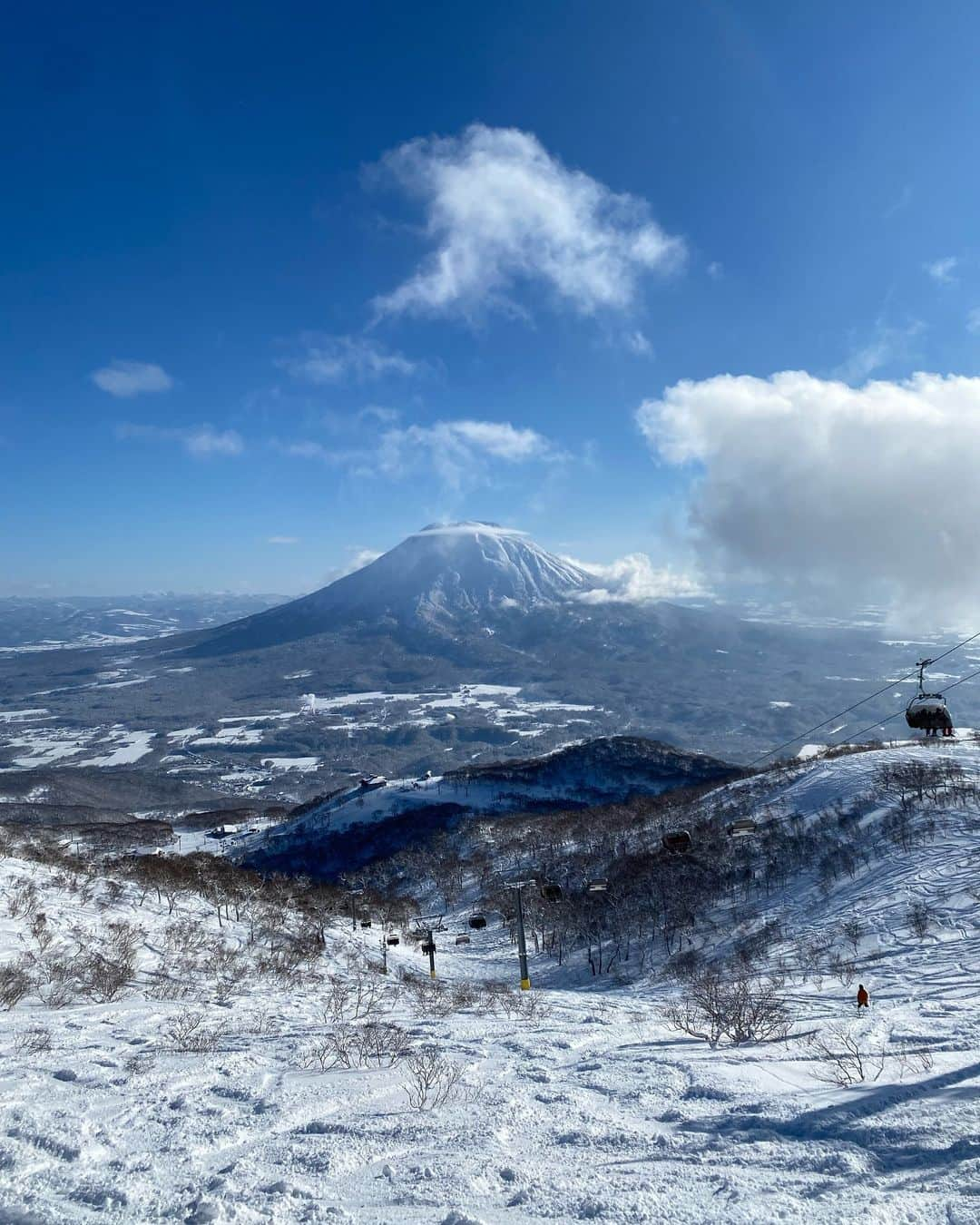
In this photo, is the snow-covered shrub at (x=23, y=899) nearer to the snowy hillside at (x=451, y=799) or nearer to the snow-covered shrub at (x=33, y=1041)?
the snow-covered shrub at (x=33, y=1041)

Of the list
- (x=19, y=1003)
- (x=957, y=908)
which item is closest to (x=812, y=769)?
(x=957, y=908)

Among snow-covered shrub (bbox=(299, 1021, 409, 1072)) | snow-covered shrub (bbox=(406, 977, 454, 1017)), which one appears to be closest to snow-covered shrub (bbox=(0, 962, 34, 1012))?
snow-covered shrub (bbox=(299, 1021, 409, 1072))

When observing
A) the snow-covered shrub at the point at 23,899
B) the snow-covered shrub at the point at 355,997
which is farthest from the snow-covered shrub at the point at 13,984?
the snow-covered shrub at the point at 355,997

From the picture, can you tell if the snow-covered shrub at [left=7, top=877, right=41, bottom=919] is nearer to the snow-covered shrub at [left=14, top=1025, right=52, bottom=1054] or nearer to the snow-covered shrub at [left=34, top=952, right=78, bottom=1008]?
the snow-covered shrub at [left=34, top=952, right=78, bottom=1008]

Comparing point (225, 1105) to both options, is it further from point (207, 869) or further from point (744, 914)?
point (207, 869)

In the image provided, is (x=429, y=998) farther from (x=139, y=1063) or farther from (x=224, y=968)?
(x=139, y=1063)

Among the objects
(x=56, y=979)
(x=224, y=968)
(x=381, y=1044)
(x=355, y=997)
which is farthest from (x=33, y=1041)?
(x=224, y=968)
